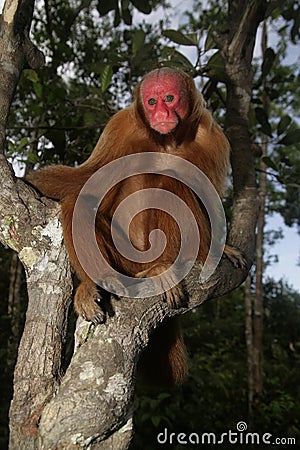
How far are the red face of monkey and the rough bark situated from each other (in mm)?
916

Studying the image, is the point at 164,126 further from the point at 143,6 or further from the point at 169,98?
the point at 143,6

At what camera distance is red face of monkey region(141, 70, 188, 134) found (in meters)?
2.87

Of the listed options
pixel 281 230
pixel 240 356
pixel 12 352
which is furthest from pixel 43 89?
pixel 281 230

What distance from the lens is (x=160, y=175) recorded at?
2.82 m

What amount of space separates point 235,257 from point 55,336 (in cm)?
127

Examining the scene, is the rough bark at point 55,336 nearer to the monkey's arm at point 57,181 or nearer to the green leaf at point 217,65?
the monkey's arm at point 57,181

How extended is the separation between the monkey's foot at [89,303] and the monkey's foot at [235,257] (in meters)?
0.91

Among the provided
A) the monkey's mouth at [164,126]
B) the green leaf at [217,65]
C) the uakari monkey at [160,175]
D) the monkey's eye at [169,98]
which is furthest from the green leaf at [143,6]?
the monkey's mouth at [164,126]

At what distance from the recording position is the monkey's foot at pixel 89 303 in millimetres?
1720

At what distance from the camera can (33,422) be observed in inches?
63.3

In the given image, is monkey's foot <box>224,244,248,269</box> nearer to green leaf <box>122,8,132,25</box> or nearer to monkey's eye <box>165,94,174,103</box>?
monkey's eye <box>165,94,174,103</box>

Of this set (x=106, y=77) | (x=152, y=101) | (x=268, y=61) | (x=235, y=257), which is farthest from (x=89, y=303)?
(x=268, y=61)

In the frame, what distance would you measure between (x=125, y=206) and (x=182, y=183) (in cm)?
37

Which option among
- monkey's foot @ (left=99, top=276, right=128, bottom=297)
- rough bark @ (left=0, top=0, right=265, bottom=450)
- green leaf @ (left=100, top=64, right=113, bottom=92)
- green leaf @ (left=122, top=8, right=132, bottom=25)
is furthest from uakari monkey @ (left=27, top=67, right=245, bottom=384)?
green leaf @ (left=122, top=8, right=132, bottom=25)
